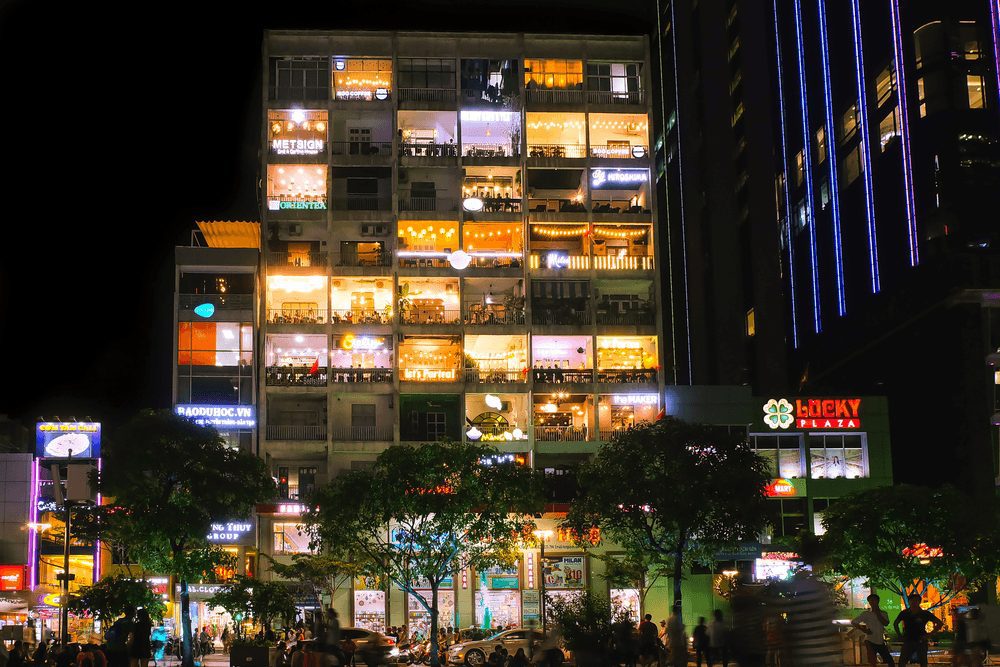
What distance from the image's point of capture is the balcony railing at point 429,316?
72062 mm

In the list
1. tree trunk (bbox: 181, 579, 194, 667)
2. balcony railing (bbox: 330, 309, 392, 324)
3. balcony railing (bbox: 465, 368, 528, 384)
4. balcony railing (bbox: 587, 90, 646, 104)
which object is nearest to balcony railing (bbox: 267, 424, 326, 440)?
balcony railing (bbox: 330, 309, 392, 324)

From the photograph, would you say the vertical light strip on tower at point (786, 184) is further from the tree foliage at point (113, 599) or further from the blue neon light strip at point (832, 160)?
the tree foliage at point (113, 599)

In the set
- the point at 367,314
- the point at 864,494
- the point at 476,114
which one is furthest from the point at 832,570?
the point at 476,114

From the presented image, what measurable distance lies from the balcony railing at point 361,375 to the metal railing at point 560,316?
9676 millimetres

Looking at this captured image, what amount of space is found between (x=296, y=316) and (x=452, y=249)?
33.9 ft

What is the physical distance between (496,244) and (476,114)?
835 centimetres

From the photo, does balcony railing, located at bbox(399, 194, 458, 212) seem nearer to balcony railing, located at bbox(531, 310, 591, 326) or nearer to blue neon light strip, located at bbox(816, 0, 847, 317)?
balcony railing, located at bbox(531, 310, 591, 326)

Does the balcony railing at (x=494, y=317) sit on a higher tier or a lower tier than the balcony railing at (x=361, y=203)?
lower

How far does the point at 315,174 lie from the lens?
74312mm

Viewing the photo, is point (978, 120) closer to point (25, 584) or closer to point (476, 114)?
point (476, 114)

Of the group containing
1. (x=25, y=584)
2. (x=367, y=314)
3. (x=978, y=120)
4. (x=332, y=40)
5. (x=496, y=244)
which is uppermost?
(x=332, y=40)

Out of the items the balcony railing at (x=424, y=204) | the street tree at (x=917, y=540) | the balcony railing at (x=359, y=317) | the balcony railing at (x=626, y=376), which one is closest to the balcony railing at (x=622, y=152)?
the balcony railing at (x=424, y=204)

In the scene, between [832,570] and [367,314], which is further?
[367,314]

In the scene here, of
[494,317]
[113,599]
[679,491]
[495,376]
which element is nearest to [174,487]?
[113,599]
